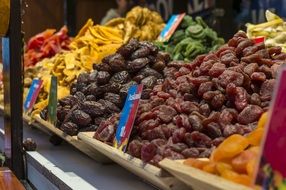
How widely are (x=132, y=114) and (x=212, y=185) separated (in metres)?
0.52

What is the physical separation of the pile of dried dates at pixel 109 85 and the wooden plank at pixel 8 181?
0.25m

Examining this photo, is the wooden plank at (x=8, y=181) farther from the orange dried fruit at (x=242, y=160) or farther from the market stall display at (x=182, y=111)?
the orange dried fruit at (x=242, y=160)

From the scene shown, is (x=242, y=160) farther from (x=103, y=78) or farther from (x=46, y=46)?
(x=46, y=46)

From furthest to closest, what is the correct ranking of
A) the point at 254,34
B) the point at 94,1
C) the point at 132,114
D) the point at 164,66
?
the point at 94,1 → the point at 254,34 → the point at 164,66 → the point at 132,114

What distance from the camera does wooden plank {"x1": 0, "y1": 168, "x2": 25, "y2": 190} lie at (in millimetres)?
1771

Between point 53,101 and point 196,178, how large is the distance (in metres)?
1.16

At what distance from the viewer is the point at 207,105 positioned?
155cm

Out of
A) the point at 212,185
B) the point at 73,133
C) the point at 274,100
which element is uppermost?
the point at 274,100

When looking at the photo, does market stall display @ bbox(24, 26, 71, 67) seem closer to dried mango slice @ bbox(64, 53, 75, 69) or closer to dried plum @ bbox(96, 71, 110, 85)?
dried mango slice @ bbox(64, 53, 75, 69)

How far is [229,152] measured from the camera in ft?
3.75

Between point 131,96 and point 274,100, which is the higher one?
point 274,100

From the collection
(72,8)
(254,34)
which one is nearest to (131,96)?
(254,34)

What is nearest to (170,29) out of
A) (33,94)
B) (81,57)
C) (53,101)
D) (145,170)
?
(81,57)

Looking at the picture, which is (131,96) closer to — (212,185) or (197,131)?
(197,131)
